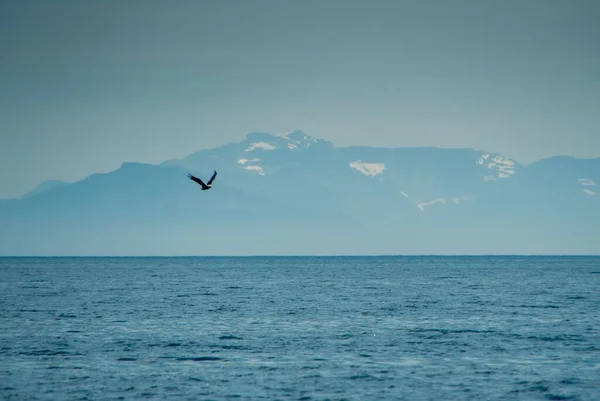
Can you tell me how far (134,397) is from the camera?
34.9 m

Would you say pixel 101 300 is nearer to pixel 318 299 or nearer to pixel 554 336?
pixel 318 299

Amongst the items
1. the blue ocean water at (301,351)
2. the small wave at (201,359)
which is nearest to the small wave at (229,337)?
the blue ocean water at (301,351)

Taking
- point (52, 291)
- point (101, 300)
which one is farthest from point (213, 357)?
point (52, 291)

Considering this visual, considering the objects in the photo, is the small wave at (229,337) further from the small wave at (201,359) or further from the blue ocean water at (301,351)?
the small wave at (201,359)

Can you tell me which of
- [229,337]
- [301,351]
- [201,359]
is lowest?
[201,359]

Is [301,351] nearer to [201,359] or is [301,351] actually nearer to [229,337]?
[201,359]

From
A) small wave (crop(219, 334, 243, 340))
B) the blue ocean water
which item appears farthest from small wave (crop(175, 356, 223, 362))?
small wave (crop(219, 334, 243, 340))

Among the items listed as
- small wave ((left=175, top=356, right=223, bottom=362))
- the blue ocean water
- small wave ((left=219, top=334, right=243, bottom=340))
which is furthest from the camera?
small wave ((left=219, top=334, right=243, bottom=340))

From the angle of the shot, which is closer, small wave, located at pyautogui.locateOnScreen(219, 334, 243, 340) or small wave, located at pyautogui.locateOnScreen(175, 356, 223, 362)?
small wave, located at pyautogui.locateOnScreen(175, 356, 223, 362)

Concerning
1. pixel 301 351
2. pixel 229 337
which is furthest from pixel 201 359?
pixel 229 337

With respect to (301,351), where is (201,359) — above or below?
below

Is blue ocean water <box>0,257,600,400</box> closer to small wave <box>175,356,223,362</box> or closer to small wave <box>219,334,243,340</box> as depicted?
small wave <box>175,356,223,362</box>

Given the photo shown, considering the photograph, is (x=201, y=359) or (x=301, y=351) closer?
(x=201, y=359)

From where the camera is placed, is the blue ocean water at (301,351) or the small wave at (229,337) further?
the small wave at (229,337)
